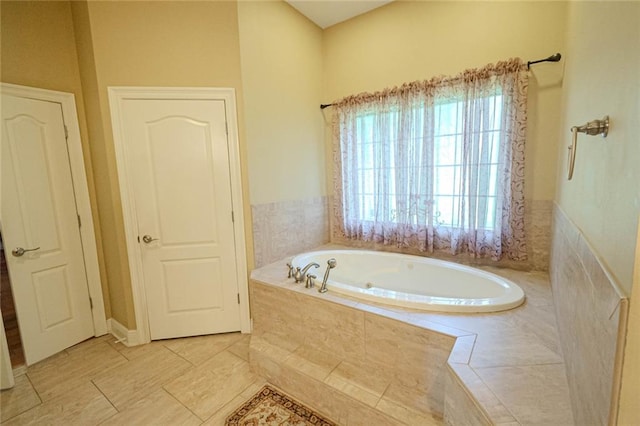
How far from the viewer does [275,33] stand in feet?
8.16

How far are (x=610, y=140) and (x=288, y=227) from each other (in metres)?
2.27

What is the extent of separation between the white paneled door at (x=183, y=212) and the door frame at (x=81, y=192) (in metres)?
0.52

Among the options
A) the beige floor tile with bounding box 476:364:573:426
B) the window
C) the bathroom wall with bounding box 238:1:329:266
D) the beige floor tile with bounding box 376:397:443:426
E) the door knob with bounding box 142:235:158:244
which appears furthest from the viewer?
the bathroom wall with bounding box 238:1:329:266

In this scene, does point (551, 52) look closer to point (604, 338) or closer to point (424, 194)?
point (424, 194)

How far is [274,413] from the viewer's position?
5.26 feet

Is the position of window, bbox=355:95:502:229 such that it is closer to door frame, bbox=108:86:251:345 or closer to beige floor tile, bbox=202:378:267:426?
door frame, bbox=108:86:251:345

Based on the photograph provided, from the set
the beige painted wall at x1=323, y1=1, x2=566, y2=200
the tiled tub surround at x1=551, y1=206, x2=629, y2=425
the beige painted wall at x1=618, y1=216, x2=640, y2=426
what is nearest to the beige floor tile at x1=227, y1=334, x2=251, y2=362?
the tiled tub surround at x1=551, y1=206, x2=629, y2=425

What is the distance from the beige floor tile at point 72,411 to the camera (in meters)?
1.59

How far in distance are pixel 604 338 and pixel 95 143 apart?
3090mm

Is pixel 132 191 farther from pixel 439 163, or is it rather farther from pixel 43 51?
pixel 439 163

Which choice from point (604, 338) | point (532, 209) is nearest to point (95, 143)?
point (604, 338)

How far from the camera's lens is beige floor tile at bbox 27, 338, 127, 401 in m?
1.86

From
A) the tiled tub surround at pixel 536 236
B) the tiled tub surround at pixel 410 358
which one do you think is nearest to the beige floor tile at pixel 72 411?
the tiled tub surround at pixel 410 358

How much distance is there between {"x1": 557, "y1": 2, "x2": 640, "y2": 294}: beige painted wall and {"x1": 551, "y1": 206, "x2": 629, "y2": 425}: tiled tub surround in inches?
2.1
